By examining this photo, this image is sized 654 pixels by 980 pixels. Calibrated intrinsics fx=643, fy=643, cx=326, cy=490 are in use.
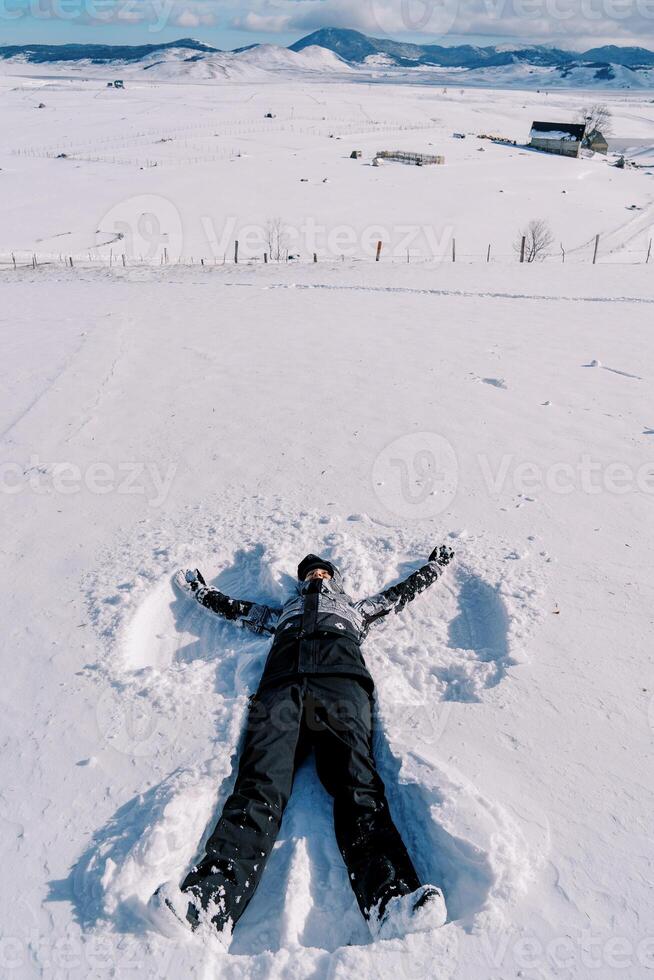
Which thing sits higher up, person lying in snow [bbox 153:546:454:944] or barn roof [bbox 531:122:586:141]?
barn roof [bbox 531:122:586:141]

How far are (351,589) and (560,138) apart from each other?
2812 inches

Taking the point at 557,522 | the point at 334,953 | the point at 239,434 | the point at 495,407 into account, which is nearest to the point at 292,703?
the point at 334,953

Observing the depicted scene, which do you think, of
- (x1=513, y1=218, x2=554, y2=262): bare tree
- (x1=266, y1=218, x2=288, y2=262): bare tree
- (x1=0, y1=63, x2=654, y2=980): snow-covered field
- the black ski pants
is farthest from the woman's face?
(x1=513, y1=218, x2=554, y2=262): bare tree

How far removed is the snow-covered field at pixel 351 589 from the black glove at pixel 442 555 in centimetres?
17

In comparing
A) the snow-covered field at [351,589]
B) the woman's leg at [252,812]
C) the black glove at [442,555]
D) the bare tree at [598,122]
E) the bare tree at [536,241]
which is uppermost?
the bare tree at [598,122]

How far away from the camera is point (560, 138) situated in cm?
6297

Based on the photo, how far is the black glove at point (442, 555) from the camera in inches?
208

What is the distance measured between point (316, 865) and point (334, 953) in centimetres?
46

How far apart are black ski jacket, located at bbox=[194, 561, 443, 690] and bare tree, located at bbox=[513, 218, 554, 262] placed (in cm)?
2554

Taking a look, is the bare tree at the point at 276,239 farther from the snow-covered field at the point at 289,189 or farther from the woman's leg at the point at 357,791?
the woman's leg at the point at 357,791

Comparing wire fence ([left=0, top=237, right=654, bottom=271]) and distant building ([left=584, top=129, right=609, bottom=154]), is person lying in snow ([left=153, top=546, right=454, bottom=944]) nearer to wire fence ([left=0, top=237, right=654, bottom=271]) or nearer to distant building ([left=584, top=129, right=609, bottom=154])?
wire fence ([left=0, top=237, right=654, bottom=271])

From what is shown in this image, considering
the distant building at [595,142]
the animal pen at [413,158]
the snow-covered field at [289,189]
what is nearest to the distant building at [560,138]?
the snow-covered field at [289,189]

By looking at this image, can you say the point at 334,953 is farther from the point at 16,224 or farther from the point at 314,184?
the point at 314,184

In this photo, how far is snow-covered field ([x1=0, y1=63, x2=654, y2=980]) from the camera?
9.75 feet
